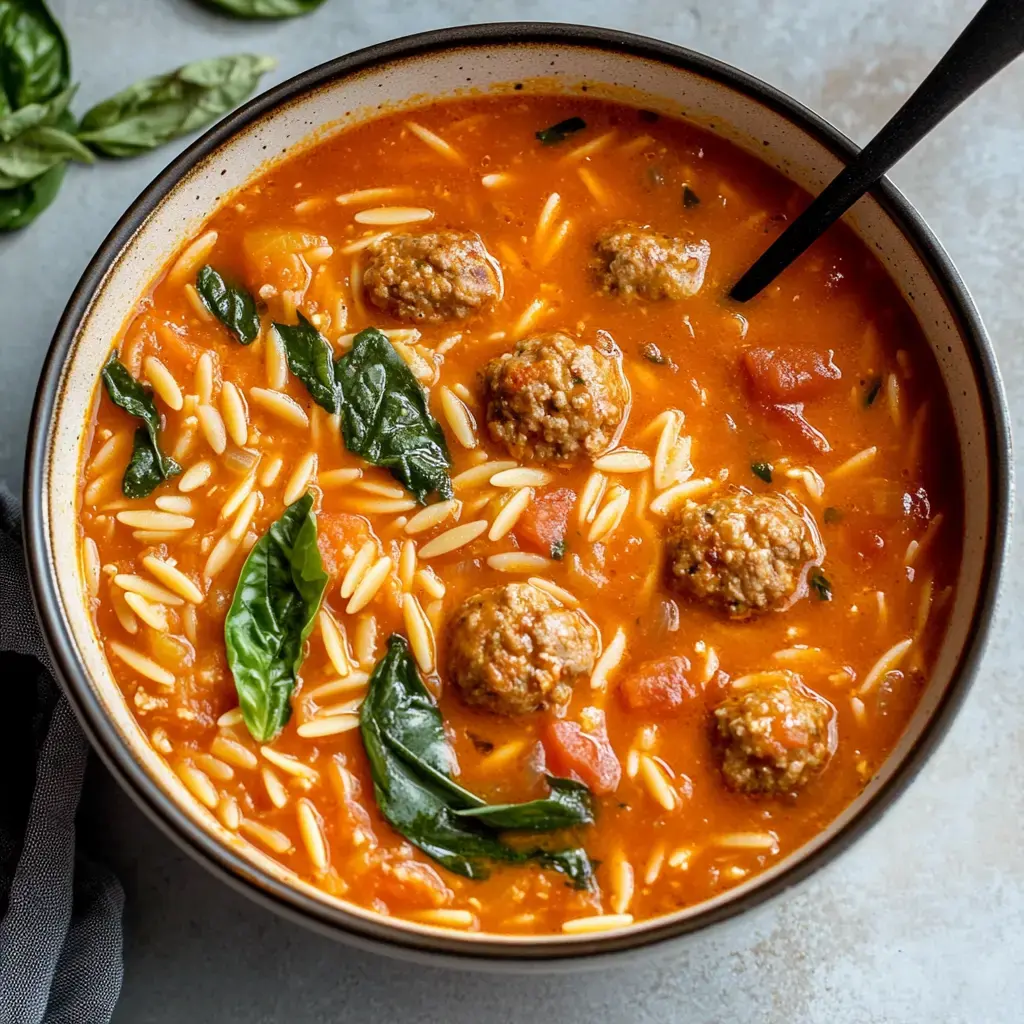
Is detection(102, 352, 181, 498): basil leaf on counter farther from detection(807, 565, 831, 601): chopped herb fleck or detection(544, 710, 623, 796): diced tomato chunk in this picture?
detection(807, 565, 831, 601): chopped herb fleck

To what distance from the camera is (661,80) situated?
4176 mm

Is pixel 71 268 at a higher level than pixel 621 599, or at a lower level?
lower

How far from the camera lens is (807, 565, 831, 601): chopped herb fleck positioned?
13.2 feet

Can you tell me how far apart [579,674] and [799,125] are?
2028mm

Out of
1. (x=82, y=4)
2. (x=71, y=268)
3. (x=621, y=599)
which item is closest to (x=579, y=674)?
(x=621, y=599)

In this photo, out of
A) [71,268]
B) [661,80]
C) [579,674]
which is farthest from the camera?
[71,268]

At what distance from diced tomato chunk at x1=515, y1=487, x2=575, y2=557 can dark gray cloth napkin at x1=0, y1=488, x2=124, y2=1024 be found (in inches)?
71.5

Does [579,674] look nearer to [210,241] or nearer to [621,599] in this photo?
[621,599]

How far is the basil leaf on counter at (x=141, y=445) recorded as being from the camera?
4.09 meters

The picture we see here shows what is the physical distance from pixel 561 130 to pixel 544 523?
149 cm

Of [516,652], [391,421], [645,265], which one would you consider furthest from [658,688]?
[645,265]

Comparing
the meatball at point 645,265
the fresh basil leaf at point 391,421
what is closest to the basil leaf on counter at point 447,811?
the fresh basil leaf at point 391,421

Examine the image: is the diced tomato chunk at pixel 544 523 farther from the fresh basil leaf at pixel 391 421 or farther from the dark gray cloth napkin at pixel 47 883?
the dark gray cloth napkin at pixel 47 883

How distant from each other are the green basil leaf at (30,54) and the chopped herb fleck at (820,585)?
354cm
